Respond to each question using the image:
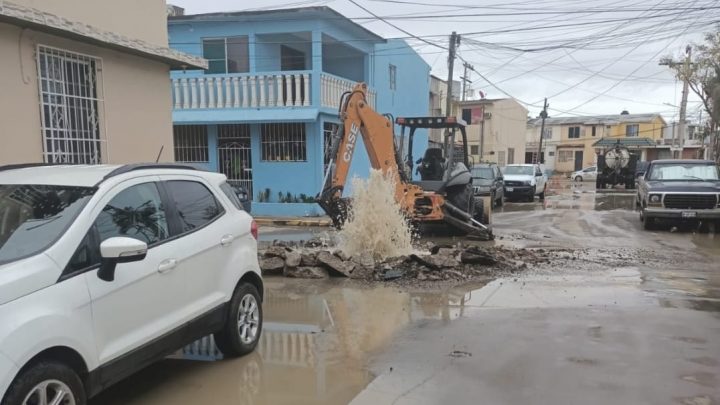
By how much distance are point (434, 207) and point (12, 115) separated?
776cm

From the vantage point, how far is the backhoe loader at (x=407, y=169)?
10359 millimetres

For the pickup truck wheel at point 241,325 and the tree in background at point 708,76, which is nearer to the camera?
the pickup truck wheel at point 241,325

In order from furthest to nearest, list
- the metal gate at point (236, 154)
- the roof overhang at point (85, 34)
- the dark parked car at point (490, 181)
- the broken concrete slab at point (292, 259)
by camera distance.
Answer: the dark parked car at point (490, 181), the metal gate at point (236, 154), the broken concrete slab at point (292, 259), the roof overhang at point (85, 34)

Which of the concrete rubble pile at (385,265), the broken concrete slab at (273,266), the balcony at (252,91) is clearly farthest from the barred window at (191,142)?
the broken concrete slab at (273,266)

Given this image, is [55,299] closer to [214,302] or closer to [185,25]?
[214,302]

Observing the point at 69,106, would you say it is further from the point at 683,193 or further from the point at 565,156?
the point at 565,156

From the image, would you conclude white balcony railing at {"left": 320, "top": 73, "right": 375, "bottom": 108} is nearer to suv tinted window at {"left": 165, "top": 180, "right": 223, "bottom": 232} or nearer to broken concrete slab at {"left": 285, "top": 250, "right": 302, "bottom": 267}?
broken concrete slab at {"left": 285, "top": 250, "right": 302, "bottom": 267}

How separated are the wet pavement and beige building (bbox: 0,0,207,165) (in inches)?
131

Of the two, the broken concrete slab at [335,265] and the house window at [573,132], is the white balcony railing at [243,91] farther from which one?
the house window at [573,132]

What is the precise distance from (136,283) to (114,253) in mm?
386

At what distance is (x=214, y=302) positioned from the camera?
4.59m

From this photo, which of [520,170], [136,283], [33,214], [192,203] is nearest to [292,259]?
[192,203]

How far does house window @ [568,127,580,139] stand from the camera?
62031 millimetres

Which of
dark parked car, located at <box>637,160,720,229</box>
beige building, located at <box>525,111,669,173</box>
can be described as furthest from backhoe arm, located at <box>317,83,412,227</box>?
beige building, located at <box>525,111,669,173</box>
